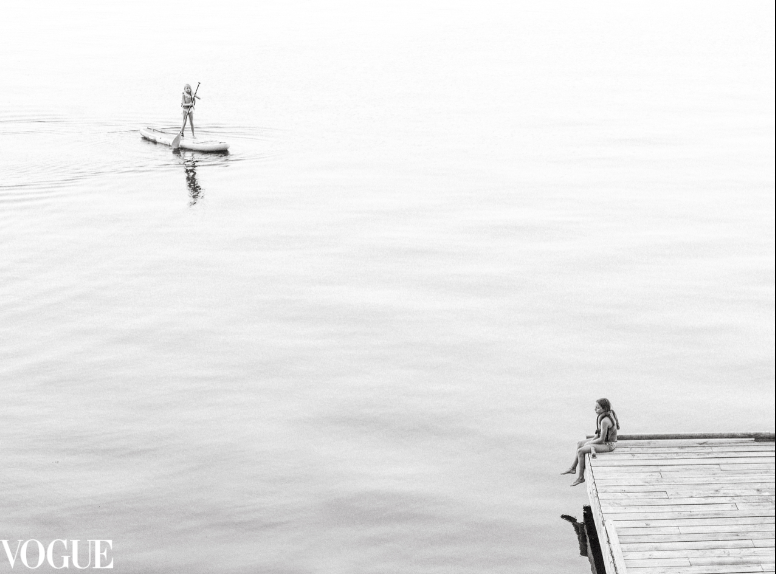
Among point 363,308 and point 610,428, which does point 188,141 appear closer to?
point 363,308

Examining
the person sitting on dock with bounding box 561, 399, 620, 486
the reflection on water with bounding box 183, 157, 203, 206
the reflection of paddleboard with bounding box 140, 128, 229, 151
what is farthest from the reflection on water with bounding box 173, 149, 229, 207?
the person sitting on dock with bounding box 561, 399, 620, 486

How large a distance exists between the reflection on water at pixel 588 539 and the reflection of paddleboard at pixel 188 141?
27676 mm

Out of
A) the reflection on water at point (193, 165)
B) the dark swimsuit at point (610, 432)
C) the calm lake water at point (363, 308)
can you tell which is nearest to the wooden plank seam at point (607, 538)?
the dark swimsuit at point (610, 432)

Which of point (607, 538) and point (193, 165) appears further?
point (193, 165)

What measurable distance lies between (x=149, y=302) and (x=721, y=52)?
53403 mm

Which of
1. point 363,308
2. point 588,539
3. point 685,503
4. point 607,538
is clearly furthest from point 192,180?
point 607,538

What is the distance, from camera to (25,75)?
2392 inches

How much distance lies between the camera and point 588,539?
1728 centimetres

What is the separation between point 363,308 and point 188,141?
703 inches

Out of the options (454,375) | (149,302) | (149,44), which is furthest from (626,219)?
(149,44)

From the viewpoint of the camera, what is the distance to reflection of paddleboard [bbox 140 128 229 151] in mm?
41344

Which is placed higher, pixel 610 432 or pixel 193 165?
pixel 193 165

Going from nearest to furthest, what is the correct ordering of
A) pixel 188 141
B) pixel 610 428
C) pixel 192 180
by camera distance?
pixel 610 428
pixel 192 180
pixel 188 141

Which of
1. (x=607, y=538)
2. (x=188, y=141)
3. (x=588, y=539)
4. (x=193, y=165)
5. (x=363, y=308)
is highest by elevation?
(x=188, y=141)
